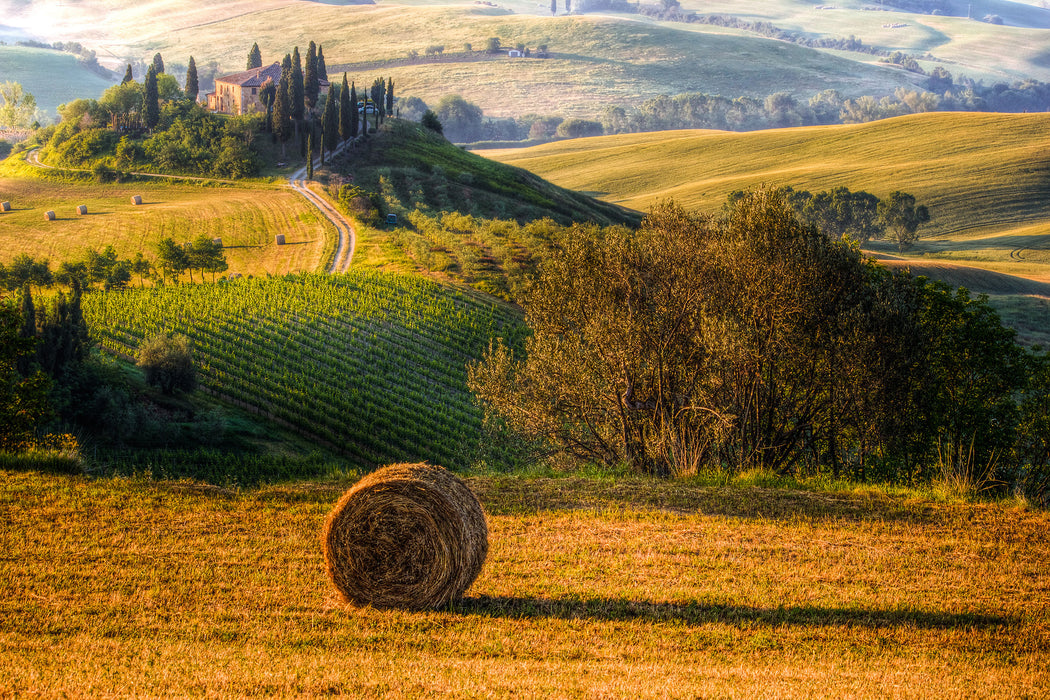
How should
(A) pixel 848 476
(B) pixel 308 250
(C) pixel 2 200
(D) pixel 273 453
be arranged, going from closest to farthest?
(A) pixel 848 476
(D) pixel 273 453
(B) pixel 308 250
(C) pixel 2 200

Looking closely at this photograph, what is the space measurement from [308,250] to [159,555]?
62.1m

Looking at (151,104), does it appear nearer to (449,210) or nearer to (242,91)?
(242,91)

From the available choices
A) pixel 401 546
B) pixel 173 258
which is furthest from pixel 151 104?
pixel 401 546

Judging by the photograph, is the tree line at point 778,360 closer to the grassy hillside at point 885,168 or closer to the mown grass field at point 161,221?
the mown grass field at point 161,221

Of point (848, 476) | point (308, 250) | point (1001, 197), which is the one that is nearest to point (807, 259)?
point (848, 476)

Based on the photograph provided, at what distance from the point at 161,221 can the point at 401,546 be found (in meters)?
80.1

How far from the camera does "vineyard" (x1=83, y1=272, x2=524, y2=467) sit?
3681cm

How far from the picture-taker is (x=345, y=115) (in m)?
108

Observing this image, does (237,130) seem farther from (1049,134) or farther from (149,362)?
(1049,134)

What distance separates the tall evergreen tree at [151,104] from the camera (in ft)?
360

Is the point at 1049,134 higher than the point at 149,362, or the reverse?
the point at 1049,134

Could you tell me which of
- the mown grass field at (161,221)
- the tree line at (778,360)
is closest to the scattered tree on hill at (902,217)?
the mown grass field at (161,221)

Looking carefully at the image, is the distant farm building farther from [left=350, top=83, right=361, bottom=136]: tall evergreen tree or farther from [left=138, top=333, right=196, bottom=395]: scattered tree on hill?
[left=138, top=333, right=196, bottom=395]: scattered tree on hill

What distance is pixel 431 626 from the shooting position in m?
13.0
